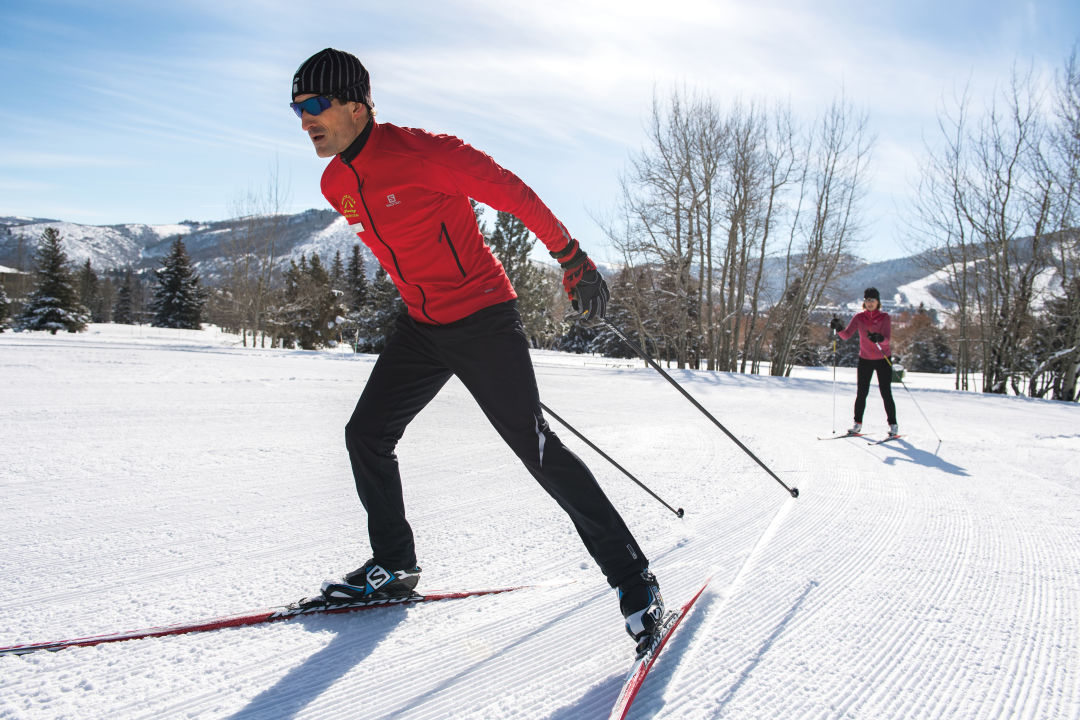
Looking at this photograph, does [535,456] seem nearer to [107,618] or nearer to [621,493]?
[107,618]

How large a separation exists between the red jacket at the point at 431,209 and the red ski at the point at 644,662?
1184 millimetres

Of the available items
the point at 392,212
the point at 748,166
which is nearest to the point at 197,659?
the point at 392,212

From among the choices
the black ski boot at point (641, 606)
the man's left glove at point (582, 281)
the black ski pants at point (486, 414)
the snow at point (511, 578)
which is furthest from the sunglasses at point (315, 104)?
the black ski boot at point (641, 606)

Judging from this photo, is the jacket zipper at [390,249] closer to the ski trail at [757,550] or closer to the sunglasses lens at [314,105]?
the sunglasses lens at [314,105]

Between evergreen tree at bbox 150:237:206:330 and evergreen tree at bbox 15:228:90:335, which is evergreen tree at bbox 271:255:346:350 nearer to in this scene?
evergreen tree at bbox 15:228:90:335

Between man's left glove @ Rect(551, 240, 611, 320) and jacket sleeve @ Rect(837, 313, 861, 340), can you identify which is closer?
man's left glove @ Rect(551, 240, 611, 320)

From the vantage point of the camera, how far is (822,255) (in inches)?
762

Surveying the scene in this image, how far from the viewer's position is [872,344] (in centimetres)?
678

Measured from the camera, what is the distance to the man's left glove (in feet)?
6.62

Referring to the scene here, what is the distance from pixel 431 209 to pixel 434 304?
317mm

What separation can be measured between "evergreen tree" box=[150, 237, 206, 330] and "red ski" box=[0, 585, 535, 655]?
5784cm

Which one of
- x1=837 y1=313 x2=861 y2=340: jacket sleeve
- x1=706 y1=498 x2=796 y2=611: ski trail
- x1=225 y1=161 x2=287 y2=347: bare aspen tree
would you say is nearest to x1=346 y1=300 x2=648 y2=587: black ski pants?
x1=706 y1=498 x2=796 y2=611: ski trail

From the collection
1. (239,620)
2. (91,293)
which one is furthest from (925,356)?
(91,293)

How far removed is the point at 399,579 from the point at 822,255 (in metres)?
20.4
